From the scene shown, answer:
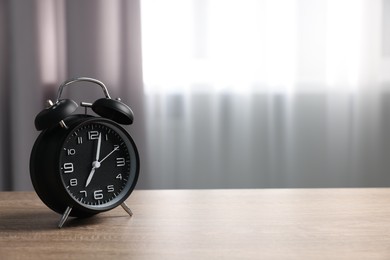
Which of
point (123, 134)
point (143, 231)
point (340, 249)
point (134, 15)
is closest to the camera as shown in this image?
point (340, 249)

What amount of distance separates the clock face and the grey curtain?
1.06m

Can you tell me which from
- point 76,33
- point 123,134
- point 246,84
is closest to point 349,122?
point 246,84

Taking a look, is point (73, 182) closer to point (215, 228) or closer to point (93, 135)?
point (93, 135)

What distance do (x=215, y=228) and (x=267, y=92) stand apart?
126cm

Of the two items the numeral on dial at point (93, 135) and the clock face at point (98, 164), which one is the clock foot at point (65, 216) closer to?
the clock face at point (98, 164)

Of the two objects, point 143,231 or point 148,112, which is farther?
point 148,112

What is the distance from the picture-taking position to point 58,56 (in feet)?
7.23

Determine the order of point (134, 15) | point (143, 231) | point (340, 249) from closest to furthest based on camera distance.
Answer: point (340, 249) < point (143, 231) < point (134, 15)

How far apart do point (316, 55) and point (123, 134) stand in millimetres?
1259

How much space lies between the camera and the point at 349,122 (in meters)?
2.21

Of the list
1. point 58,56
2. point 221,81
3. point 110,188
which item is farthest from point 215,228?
point 58,56

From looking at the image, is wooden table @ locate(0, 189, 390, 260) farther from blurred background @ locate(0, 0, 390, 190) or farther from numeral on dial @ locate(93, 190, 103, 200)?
blurred background @ locate(0, 0, 390, 190)

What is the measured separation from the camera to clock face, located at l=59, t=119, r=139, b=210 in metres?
1.05

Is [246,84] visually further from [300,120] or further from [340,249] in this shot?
[340,249]
